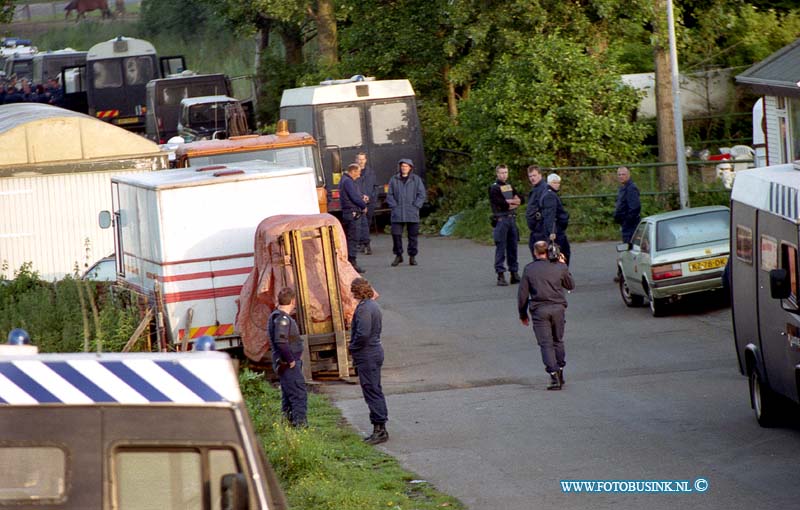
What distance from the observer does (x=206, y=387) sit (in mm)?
5039

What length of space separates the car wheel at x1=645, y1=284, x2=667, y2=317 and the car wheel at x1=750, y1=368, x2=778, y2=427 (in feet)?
20.2

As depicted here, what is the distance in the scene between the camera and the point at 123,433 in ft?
16.5

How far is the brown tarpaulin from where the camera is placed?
1490cm

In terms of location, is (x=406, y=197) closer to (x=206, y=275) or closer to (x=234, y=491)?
(x=206, y=275)

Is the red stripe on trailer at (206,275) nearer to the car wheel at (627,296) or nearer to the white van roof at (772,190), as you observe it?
the white van roof at (772,190)

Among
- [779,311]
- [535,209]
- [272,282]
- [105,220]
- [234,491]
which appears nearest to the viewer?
[234,491]

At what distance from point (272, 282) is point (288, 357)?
2.83 metres

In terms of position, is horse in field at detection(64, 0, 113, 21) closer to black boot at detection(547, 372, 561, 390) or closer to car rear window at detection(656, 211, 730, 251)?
car rear window at detection(656, 211, 730, 251)

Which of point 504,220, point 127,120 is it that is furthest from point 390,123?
point 127,120

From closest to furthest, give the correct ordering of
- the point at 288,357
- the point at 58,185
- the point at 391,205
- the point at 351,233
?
the point at 288,357 < the point at 58,185 < the point at 351,233 < the point at 391,205

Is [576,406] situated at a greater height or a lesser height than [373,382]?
lesser

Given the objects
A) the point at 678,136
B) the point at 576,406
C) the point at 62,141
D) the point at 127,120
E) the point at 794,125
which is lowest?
the point at 576,406

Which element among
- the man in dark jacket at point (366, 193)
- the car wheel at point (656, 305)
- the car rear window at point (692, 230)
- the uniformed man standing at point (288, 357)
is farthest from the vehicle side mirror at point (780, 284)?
Result: the man in dark jacket at point (366, 193)

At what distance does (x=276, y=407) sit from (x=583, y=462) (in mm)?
Result: 3839
